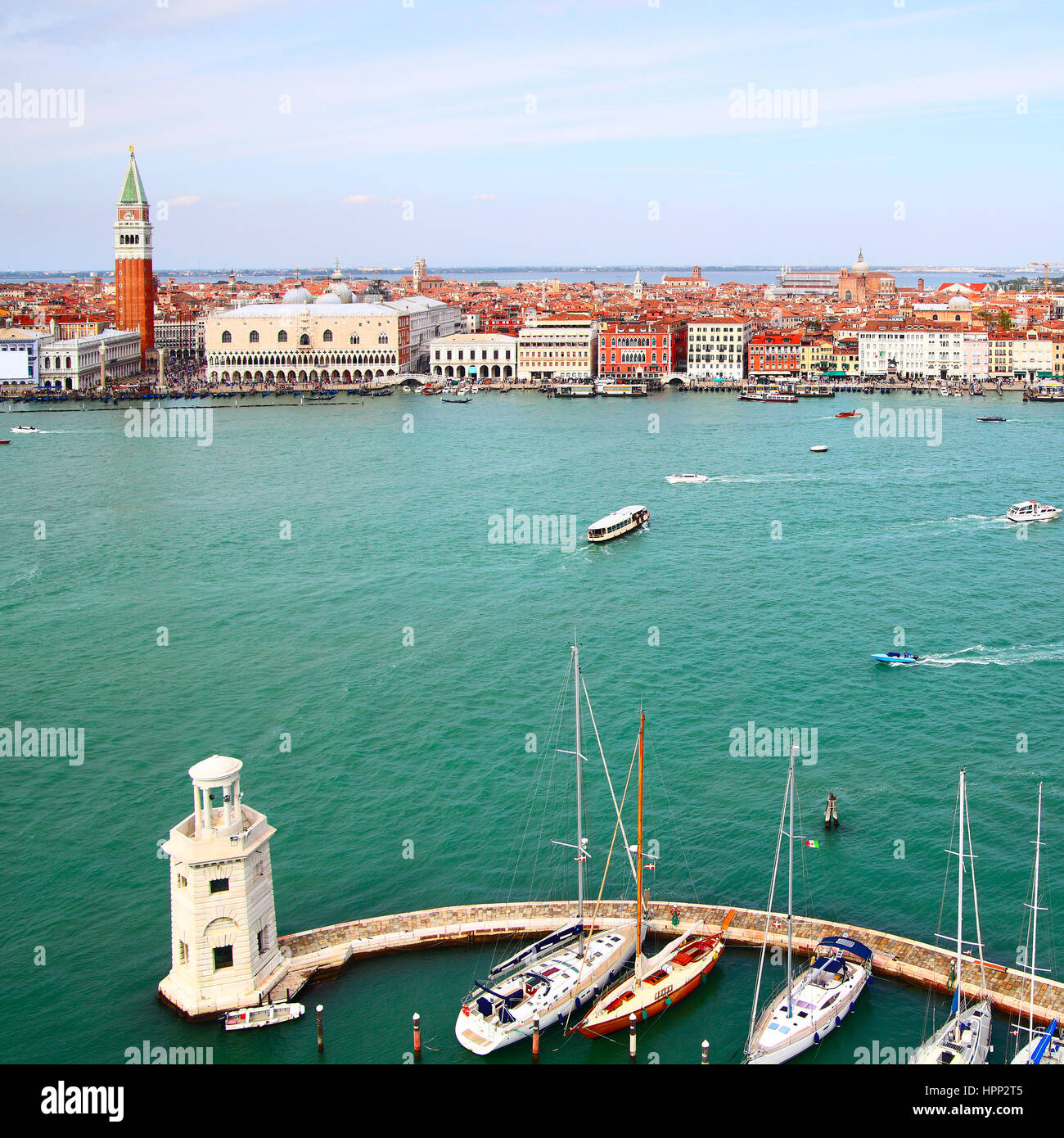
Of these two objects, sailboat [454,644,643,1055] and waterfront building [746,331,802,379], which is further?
waterfront building [746,331,802,379]

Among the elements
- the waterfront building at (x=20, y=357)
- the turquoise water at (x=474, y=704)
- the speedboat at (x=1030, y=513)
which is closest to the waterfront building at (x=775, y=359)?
the turquoise water at (x=474, y=704)

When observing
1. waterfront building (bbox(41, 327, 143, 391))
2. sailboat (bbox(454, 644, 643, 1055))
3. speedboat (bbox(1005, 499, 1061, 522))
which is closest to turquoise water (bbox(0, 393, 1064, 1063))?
sailboat (bbox(454, 644, 643, 1055))

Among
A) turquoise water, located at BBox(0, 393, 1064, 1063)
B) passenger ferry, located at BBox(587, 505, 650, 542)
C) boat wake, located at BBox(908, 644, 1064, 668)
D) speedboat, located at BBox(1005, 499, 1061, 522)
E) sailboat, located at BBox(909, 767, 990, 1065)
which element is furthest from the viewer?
speedboat, located at BBox(1005, 499, 1061, 522)

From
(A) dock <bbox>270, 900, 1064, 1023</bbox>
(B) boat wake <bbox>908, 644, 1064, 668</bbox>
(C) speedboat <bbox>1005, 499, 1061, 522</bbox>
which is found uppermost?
(C) speedboat <bbox>1005, 499, 1061, 522</bbox>

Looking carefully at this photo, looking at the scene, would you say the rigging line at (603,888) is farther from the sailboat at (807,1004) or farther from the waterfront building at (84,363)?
the waterfront building at (84,363)

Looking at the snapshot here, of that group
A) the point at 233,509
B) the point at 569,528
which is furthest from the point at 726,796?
the point at 233,509

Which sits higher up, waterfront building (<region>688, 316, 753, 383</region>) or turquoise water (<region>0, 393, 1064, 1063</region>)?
waterfront building (<region>688, 316, 753, 383</region>)

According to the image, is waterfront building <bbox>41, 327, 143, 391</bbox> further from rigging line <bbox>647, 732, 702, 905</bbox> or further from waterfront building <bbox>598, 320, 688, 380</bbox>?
rigging line <bbox>647, 732, 702, 905</bbox>
